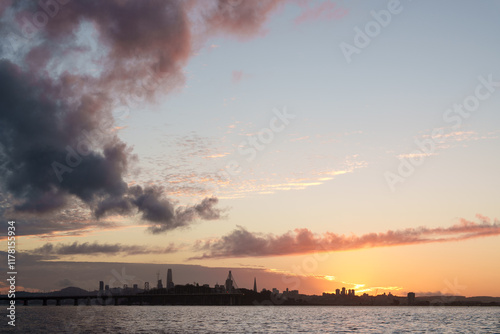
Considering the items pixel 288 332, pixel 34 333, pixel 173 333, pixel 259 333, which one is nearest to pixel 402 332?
pixel 288 332

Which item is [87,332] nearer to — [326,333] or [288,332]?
[288,332]

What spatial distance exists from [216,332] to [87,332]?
31908mm

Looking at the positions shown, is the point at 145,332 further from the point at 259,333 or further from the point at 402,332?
the point at 402,332

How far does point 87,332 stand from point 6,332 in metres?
21.0

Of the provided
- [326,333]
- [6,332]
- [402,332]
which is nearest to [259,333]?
[326,333]

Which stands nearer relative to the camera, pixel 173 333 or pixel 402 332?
pixel 173 333

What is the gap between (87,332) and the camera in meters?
120

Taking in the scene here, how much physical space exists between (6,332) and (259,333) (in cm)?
6339

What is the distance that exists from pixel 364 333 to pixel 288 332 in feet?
65.2

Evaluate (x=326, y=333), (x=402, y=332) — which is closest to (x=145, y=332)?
(x=326, y=333)

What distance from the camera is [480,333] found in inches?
5108

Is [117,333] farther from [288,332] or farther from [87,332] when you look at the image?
[288,332]

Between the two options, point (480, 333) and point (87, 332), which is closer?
point (87, 332)

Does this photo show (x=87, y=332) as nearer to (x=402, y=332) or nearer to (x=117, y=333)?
(x=117, y=333)
